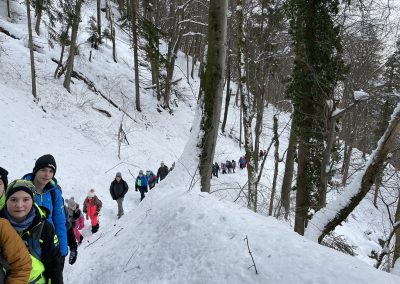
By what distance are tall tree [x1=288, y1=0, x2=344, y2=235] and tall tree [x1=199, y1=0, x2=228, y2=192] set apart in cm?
413

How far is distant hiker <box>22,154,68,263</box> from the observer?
133 inches

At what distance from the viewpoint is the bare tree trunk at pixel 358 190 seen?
15.1 feet

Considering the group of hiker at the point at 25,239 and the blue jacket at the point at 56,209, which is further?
the blue jacket at the point at 56,209

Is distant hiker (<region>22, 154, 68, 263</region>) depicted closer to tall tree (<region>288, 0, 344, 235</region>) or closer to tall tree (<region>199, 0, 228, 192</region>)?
tall tree (<region>199, 0, 228, 192</region>)

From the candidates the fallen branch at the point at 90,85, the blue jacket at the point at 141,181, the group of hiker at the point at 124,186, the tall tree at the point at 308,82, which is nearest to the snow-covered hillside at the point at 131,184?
the fallen branch at the point at 90,85

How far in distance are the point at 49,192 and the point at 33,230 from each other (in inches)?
44.9

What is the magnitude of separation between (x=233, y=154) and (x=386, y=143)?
23.2m

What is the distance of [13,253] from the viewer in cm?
219

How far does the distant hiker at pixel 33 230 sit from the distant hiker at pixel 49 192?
836 mm

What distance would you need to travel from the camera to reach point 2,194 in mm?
2457

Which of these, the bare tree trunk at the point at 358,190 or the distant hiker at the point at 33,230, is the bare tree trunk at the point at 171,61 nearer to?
the bare tree trunk at the point at 358,190

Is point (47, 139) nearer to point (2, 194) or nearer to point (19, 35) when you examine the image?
point (19, 35)

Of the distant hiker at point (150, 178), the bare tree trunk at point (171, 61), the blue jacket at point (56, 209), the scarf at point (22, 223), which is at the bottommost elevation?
the distant hiker at point (150, 178)

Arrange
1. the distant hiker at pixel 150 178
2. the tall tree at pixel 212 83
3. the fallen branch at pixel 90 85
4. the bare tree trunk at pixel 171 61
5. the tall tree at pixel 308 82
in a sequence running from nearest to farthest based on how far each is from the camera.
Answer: the tall tree at pixel 212 83
the tall tree at pixel 308 82
the distant hiker at pixel 150 178
the fallen branch at pixel 90 85
the bare tree trunk at pixel 171 61
